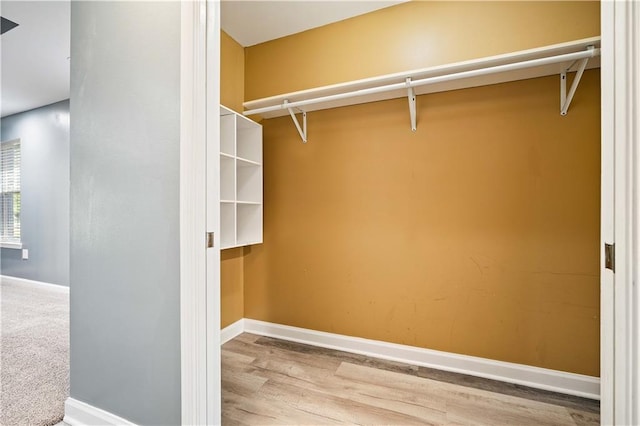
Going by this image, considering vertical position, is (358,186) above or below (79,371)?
above

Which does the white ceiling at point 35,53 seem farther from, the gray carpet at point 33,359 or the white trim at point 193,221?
the gray carpet at point 33,359

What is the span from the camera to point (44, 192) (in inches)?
152

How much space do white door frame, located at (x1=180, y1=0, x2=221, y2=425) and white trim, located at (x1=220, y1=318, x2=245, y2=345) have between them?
1.23 meters

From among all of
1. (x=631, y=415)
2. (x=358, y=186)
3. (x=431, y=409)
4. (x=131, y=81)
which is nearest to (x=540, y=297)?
(x=431, y=409)

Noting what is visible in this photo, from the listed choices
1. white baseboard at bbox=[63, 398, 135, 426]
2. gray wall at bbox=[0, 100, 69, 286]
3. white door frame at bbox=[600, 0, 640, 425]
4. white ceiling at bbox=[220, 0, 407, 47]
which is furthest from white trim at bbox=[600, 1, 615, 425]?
gray wall at bbox=[0, 100, 69, 286]

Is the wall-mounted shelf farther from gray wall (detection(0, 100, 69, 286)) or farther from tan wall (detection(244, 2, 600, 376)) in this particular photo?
gray wall (detection(0, 100, 69, 286))

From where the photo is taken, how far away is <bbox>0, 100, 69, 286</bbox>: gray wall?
372cm

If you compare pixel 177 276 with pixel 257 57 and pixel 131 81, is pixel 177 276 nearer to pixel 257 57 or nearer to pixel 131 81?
pixel 131 81

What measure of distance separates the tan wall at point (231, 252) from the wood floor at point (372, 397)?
1.56 feet

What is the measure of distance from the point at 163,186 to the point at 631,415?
5.37 ft

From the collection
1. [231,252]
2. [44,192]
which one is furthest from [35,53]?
[231,252]

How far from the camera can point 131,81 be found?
1240 millimetres

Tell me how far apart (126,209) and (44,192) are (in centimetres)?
394

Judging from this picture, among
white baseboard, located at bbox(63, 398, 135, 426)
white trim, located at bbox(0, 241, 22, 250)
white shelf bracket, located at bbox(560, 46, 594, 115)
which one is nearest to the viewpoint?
white baseboard, located at bbox(63, 398, 135, 426)
